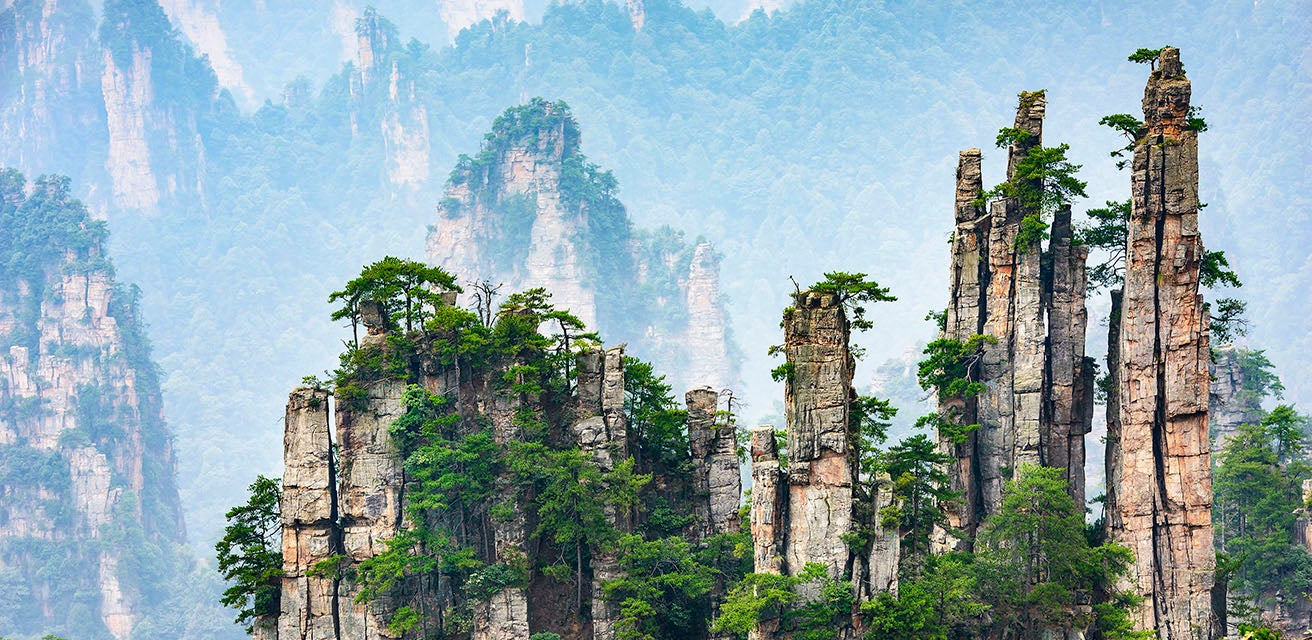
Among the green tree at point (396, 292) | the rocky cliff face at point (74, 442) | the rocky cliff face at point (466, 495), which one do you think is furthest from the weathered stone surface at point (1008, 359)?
the rocky cliff face at point (74, 442)

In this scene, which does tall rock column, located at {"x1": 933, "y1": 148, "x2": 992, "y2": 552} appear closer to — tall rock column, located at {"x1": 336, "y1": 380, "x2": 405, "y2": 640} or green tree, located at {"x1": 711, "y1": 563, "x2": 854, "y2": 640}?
green tree, located at {"x1": 711, "y1": 563, "x2": 854, "y2": 640}

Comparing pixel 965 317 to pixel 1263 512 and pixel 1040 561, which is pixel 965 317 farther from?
pixel 1263 512

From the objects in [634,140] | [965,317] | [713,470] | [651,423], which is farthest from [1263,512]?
[634,140]

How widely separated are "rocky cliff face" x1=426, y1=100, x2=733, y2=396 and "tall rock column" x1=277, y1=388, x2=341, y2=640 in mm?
65935

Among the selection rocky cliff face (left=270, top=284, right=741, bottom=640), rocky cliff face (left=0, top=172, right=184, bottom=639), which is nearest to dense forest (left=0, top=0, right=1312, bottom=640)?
rocky cliff face (left=0, top=172, right=184, bottom=639)

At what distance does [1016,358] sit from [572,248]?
73.1 m

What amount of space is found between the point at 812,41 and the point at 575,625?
15634 centimetres

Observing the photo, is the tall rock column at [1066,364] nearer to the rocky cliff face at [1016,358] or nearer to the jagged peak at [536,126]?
the rocky cliff face at [1016,358]

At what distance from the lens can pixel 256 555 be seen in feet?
138

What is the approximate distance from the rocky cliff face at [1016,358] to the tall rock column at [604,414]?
371 inches

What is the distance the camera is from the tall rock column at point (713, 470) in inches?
1682

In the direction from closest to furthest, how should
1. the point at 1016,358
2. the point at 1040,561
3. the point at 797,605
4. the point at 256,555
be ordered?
the point at 797,605, the point at 1040,561, the point at 1016,358, the point at 256,555

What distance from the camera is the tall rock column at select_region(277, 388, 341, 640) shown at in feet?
135

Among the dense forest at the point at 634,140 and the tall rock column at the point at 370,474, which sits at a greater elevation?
the dense forest at the point at 634,140
